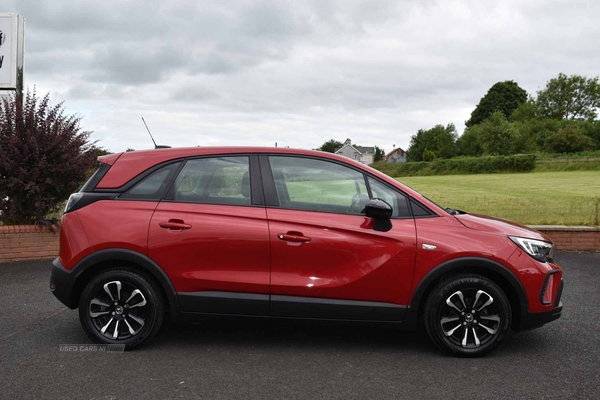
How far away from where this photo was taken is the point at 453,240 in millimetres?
4438

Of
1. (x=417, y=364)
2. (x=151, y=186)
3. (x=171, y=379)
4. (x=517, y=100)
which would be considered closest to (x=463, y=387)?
(x=417, y=364)

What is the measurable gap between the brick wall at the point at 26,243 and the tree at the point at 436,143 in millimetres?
105232

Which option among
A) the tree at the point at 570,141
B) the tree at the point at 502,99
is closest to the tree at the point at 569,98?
the tree at the point at 502,99

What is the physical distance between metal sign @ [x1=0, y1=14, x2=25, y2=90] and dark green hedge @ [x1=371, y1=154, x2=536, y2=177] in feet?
148

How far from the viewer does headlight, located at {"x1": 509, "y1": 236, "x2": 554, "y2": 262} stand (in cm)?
452

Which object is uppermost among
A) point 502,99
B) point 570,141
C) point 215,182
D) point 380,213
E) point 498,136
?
point 502,99

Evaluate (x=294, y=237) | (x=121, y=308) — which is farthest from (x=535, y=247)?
(x=121, y=308)

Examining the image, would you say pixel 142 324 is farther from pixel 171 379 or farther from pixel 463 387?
pixel 463 387

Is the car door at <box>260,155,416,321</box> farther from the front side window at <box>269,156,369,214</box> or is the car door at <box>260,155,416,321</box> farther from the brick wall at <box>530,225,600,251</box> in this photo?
the brick wall at <box>530,225,600,251</box>

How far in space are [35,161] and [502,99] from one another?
339 ft

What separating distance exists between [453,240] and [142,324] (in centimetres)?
264

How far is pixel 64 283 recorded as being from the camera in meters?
4.61

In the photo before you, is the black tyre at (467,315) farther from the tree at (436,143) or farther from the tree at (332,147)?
the tree at (436,143)

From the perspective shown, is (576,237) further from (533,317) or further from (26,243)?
(26,243)
